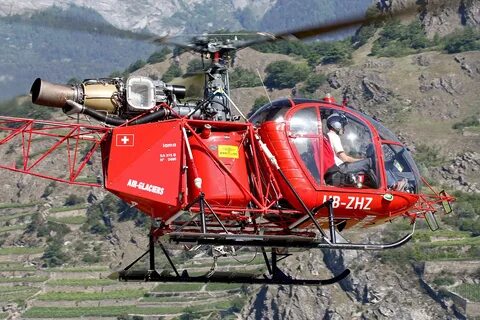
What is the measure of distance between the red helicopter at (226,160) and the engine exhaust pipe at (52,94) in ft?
0.07

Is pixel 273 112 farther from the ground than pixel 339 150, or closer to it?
farther from the ground

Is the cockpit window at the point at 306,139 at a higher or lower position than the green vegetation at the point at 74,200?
higher

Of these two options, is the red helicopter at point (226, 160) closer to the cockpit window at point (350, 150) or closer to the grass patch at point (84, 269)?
the cockpit window at point (350, 150)

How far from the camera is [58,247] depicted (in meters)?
152

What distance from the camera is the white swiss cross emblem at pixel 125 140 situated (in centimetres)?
2364

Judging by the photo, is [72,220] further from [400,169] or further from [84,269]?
[400,169]

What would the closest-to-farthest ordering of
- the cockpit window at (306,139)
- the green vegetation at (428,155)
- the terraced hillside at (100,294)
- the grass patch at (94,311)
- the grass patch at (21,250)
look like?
the cockpit window at (306,139), the grass patch at (94,311), the terraced hillside at (100,294), the grass patch at (21,250), the green vegetation at (428,155)

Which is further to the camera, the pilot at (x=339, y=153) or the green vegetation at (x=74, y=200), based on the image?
the green vegetation at (x=74, y=200)

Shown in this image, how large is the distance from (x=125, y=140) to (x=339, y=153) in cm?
394

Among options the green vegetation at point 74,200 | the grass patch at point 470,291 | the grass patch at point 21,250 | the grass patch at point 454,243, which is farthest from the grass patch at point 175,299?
the green vegetation at point 74,200

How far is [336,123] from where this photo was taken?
80.4 ft

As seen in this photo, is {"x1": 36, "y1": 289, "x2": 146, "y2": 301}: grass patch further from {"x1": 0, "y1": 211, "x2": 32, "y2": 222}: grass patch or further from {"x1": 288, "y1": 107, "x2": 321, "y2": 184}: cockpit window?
{"x1": 288, "y1": 107, "x2": 321, "y2": 184}: cockpit window

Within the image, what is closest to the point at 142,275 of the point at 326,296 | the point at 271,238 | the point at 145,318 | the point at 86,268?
the point at 271,238

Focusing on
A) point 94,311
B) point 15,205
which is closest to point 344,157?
Result: point 94,311
